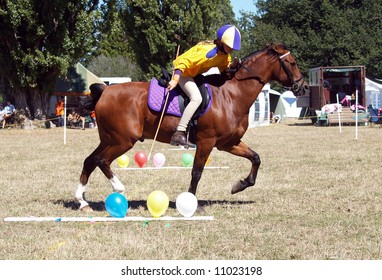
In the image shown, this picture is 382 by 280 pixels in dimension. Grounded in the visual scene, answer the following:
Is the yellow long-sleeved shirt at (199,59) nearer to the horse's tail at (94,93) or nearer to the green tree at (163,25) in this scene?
the horse's tail at (94,93)

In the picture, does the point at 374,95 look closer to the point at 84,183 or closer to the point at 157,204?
the point at 84,183

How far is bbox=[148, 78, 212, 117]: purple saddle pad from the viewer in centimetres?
877

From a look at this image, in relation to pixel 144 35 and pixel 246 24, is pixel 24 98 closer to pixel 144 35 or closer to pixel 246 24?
pixel 144 35

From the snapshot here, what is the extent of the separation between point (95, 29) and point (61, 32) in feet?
7.70

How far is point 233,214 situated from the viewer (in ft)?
27.7

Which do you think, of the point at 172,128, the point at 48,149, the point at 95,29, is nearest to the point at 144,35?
the point at 95,29

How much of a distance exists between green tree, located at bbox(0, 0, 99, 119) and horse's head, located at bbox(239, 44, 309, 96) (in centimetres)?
2682

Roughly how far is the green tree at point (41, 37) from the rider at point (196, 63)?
27.0m

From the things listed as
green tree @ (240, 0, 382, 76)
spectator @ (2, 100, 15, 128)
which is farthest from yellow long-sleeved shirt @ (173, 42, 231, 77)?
green tree @ (240, 0, 382, 76)

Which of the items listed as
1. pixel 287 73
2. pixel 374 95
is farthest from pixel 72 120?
pixel 287 73

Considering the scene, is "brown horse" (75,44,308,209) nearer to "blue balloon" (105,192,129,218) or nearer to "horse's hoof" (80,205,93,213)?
"horse's hoof" (80,205,93,213)

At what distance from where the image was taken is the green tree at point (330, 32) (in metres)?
57.9

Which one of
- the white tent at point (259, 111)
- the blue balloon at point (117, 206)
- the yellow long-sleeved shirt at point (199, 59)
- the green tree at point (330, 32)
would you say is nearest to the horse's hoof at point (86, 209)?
the blue balloon at point (117, 206)

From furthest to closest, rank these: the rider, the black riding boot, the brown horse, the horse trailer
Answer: the horse trailer, the brown horse, the black riding boot, the rider
